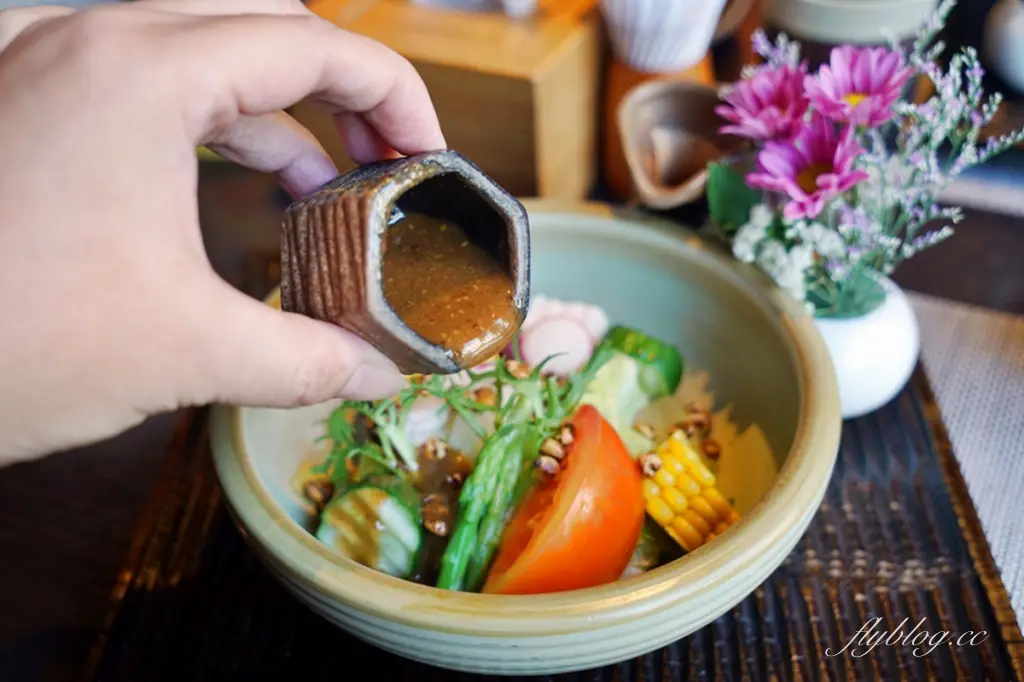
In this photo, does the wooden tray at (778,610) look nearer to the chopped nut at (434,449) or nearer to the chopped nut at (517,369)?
the chopped nut at (434,449)

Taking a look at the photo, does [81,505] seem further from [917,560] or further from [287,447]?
[917,560]

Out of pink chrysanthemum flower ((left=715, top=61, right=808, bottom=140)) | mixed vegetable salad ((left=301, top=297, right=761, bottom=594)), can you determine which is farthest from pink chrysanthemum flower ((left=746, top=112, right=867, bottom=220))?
mixed vegetable salad ((left=301, top=297, right=761, bottom=594))

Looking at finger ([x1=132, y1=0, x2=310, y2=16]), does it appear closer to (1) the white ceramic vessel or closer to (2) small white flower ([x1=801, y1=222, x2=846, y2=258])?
(2) small white flower ([x1=801, y1=222, x2=846, y2=258])

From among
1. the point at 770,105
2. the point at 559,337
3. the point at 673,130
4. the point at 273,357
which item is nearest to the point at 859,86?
the point at 770,105

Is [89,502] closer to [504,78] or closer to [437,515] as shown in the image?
[437,515]

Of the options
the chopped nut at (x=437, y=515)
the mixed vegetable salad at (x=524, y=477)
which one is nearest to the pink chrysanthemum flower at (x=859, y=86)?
the mixed vegetable salad at (x=524, y=477)
